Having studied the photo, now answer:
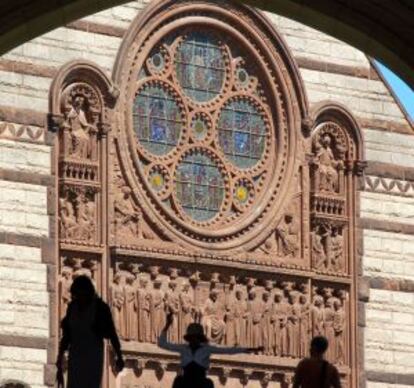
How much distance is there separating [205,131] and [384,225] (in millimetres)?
2430

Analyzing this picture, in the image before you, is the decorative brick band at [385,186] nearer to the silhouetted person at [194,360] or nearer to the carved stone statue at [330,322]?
the carved stone statue at [330,322]

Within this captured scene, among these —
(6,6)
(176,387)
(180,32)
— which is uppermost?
(180,32)

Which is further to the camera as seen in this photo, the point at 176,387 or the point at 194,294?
the point at 194,294

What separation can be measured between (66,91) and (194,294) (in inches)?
101

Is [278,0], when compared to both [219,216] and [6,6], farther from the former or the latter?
[219,216]

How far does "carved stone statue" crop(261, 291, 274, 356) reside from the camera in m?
33.0

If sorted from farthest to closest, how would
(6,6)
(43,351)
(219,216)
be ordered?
(219,216) → (43,351) → (6,6)

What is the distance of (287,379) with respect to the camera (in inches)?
1300

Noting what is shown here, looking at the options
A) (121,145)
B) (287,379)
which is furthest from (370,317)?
(121,145)

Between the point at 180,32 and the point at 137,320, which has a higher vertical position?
the point at 180,32

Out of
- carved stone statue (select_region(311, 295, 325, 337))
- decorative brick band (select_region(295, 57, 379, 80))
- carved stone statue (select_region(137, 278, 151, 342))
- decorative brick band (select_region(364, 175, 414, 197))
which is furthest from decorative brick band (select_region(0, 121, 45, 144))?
decorative brick band (select_region(364, 175, 414, 197))

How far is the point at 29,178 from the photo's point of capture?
103ft

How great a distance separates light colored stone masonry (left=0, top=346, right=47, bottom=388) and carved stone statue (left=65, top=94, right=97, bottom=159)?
223 centimetres

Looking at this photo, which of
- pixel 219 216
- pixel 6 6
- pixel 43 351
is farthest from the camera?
pixel 219 216
